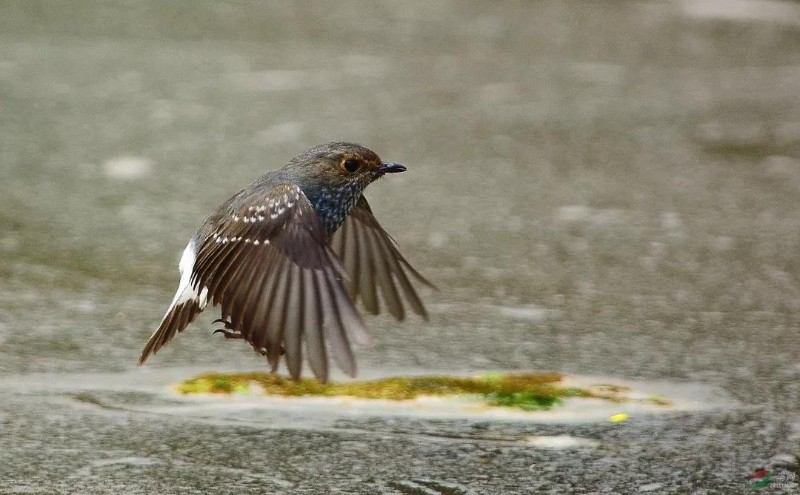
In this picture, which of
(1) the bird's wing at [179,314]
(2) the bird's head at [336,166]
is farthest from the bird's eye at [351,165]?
(1) the bird's wing at [179,314]

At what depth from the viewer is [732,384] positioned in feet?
14.6

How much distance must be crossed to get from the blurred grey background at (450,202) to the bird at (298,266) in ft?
1.03

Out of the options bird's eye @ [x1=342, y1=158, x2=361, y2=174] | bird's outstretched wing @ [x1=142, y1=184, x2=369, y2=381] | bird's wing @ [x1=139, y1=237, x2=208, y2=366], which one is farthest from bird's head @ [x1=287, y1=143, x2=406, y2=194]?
bird's wing @ [x1=139, y1=237, x2=208, y2=366]

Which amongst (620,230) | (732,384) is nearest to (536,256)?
(620,230)

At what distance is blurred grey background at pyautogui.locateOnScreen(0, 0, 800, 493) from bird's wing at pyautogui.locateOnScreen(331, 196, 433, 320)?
212mm

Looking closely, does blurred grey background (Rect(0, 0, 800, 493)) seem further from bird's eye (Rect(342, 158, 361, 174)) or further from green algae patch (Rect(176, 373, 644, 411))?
bird's eye (Rect(342, 158, 361, 174))

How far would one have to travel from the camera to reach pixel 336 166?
443 cm

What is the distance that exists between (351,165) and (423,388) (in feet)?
2.52

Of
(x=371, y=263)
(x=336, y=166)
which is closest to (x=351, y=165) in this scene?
(x=336, y=166)

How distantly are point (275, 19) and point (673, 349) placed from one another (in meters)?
5.96

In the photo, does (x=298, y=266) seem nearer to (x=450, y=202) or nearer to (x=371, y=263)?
(x=371, y=263)

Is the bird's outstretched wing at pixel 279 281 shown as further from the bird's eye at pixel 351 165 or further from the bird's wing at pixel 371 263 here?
the bird's wing at pixel 371 263

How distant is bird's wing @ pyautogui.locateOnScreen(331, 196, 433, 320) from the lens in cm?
462

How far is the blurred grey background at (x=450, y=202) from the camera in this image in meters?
3.90
